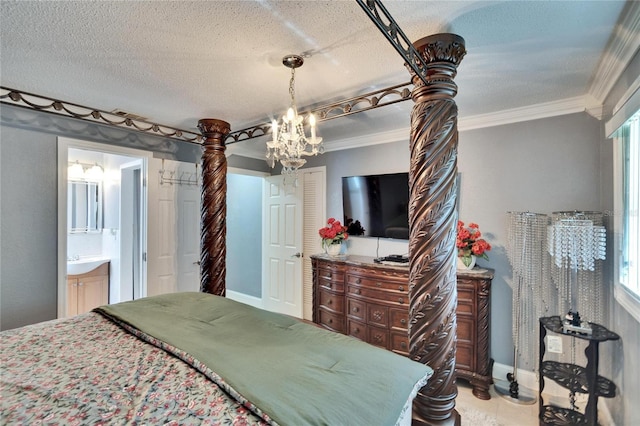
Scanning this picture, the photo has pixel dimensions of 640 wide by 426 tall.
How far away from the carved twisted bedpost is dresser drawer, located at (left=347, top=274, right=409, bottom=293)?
1.23 metres

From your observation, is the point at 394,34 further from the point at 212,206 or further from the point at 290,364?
the point at 212,206

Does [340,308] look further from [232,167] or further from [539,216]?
[232,167]

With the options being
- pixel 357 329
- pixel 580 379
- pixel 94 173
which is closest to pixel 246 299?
pixel 357 329

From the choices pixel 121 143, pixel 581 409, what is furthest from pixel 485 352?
pixel 121 143

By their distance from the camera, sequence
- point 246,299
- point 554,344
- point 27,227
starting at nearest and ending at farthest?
point 554,344 < point 27,227 < point 246,299

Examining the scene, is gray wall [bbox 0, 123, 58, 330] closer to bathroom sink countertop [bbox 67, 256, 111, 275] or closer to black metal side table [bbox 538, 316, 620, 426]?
bathroom sink countertop [bbox 67, 256, 111, 275]

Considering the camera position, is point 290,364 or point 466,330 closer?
point 290,364

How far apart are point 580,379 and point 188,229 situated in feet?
12.8

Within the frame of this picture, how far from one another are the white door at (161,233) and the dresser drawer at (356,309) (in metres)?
2.10

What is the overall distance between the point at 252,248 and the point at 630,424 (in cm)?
449

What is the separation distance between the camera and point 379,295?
2875 mm

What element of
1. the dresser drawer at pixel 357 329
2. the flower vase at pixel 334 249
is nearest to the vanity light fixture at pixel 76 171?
the flower vase at pixel 334 249

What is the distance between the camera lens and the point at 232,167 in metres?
4.14

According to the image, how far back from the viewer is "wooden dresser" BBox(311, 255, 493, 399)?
246 cm
